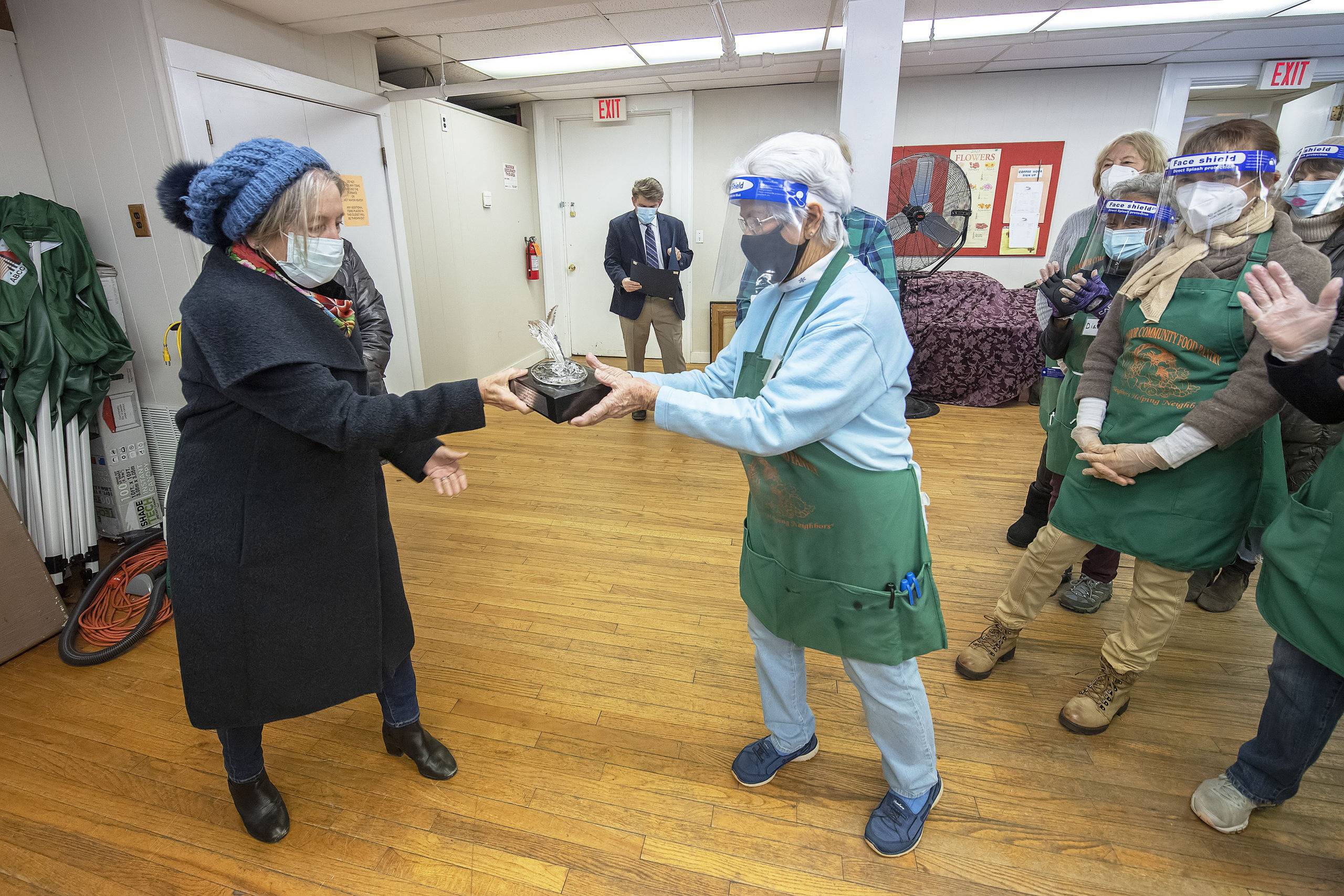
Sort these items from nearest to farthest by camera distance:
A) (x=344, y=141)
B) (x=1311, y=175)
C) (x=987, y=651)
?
(x=1311, y=175), (x=987, y=651), (x=344, y=141)

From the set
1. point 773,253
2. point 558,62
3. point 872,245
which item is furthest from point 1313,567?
point 558,62

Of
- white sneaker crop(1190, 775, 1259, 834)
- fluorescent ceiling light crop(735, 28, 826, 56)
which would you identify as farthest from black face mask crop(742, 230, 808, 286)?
fluorescent ceiling light crop(735, 28, 826, 56)

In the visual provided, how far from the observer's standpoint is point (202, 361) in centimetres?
121

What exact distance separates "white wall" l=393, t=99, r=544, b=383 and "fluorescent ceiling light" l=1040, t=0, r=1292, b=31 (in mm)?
4251

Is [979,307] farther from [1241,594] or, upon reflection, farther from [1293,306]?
[1293,306]

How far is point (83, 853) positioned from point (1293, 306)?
2825mm

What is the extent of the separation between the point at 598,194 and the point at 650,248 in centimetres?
228

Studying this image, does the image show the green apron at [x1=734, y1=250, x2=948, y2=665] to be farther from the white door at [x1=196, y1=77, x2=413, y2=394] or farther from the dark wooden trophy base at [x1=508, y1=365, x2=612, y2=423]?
the white door at [x1=196, y1=77, x2=413, y2=394]

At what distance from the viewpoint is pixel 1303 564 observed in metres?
1.28

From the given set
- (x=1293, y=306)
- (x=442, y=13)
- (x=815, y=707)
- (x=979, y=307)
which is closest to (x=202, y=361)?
(x=815, y=707)

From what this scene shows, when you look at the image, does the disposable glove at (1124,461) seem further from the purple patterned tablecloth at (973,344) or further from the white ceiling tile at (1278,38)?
the white ceiling tile at (1278,38)

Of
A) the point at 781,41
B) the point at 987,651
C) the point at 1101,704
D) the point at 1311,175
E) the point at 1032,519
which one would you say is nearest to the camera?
the point at 1311,175

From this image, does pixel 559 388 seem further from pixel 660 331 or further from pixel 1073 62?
pixel 1073 62

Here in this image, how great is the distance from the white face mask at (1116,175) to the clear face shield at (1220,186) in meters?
0.58
